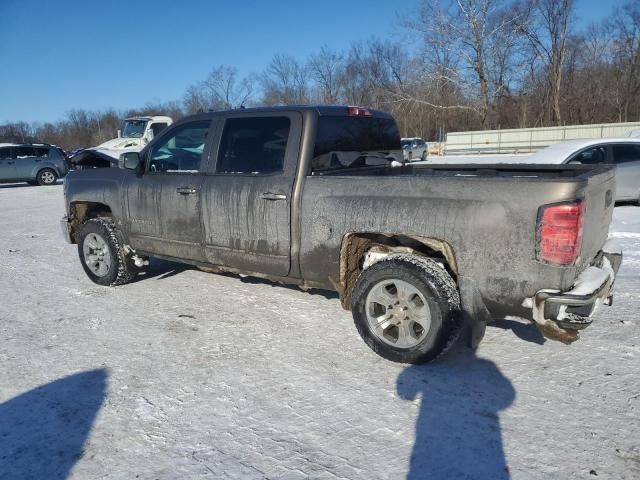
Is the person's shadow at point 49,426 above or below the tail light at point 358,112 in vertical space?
below

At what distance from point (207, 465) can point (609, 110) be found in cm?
5632

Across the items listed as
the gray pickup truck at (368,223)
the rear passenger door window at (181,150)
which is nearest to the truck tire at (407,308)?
the gray pickup truck at (368,223)

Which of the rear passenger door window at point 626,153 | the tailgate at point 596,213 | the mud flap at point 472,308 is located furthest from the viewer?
the rear passenger door window at point 626,153

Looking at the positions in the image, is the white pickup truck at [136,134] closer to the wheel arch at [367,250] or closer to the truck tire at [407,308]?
the wheel arch at [367,250]

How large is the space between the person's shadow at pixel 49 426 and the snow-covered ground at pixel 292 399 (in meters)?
0.01

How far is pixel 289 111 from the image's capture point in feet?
13.6

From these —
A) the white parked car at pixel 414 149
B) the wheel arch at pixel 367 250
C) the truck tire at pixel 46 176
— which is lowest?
the wheel arch at pixel 367 250

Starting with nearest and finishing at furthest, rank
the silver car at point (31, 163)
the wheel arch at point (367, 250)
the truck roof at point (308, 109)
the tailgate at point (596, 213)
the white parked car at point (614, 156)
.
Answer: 1. the tailgate at point (596, 213)
2. the wheel arch at point (367, 250)
3. the truck roof at point (308, 109)
4. the white parked car at point (614, 156)
5. the silver car at point (31, 163)

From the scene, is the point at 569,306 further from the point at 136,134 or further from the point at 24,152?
the point at 24,152

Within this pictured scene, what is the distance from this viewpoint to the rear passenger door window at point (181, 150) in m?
4.72

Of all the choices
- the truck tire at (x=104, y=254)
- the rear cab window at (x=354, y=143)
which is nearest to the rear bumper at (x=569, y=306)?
the rear cab window at (x=354, y=143)

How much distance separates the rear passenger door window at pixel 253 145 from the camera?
412 cm

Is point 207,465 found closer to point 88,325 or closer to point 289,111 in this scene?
point 88,325

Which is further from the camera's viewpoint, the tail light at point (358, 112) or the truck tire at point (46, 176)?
the truck tire at point (46, 176)
